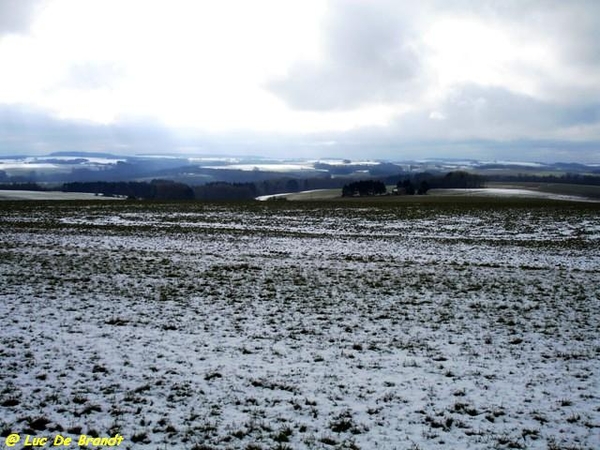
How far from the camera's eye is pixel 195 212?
1724 inches

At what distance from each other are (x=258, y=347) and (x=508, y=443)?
5.13 meters

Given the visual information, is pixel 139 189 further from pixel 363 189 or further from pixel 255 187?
pixel 363 189

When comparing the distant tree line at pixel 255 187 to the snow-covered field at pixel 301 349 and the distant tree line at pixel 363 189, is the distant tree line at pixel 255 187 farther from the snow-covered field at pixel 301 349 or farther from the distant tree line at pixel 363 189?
the snow-covered field at pixel 301 349

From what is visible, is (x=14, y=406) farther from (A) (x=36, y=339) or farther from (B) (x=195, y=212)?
(B) (x=195, y=212)

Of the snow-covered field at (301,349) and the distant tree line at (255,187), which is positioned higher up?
the distant tree line at (255,187)

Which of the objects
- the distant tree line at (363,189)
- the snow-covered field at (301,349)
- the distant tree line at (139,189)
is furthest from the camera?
the distant tree line at (139,189)

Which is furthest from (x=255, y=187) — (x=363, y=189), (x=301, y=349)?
(x=301, y=349)

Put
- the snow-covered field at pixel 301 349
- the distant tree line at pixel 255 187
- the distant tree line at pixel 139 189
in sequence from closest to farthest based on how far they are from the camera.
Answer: the snow-covered field at pixel 301 349 → the distant tree line at pixel 139 189 → the distant tree line at pixel 255 187

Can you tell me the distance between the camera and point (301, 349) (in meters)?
9.05

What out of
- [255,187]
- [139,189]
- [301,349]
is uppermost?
[255,187]

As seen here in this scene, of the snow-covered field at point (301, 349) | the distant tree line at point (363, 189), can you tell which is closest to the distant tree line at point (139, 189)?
the distant tree line at point (363, 189)

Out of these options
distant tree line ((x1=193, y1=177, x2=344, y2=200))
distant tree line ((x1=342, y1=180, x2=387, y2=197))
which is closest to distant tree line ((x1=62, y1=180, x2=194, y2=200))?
distant tree line ((x1=193, y1=177, x2=344, y2=200))

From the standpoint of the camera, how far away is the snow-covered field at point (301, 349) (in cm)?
605

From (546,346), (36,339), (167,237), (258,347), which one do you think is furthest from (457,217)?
(36,339)
